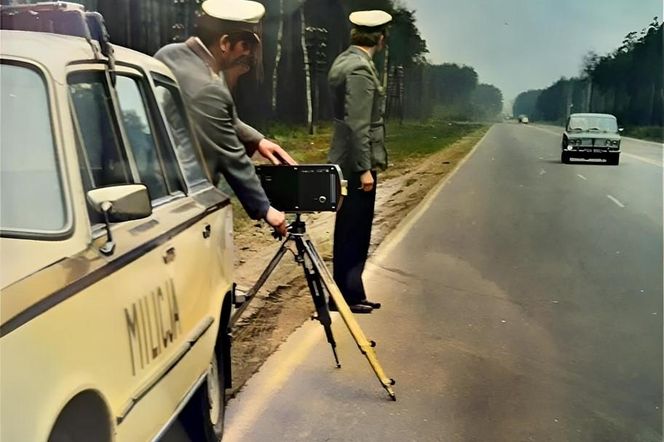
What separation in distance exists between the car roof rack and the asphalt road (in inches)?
83.1

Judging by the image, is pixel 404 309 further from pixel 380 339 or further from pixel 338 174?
pixel 338 174

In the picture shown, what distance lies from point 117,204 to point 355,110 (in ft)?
9.98

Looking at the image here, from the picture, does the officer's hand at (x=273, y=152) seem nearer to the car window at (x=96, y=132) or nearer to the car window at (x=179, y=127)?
the car window at (x=179, y=127)

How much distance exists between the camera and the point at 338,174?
12.6 ft

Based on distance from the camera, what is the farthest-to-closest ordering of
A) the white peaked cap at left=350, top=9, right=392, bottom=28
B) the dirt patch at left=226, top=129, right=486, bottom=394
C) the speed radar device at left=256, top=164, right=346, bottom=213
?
the dirt patch at left=226, top=129, right=486, bottom=394 → the white peaked cap at left=350, top=9, right=392, bottom=28 → the speed radar device at left=256, top=164, right=346, bottom=213

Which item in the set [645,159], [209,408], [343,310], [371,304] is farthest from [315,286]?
[645,159]

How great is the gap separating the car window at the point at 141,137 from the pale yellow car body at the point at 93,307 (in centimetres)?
6

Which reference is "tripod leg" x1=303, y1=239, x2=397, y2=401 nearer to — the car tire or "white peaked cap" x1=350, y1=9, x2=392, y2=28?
the car tire

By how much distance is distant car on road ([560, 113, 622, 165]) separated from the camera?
20.0 ft

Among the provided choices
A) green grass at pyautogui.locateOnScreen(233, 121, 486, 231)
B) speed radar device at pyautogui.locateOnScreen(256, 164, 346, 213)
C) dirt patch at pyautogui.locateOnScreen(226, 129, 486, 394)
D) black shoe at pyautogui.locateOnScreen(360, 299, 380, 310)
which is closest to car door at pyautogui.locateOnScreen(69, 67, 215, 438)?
speed radar device at pyautogui.locateOnScreen(256, 164, 346, 213)

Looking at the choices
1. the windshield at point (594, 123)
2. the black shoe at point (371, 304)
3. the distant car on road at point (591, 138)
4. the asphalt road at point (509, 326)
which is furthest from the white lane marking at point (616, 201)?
the black shoe at point (371, 304)

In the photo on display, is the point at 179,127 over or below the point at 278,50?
below

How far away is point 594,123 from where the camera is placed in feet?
20.0

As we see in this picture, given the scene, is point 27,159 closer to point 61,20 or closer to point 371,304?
point 61,20
